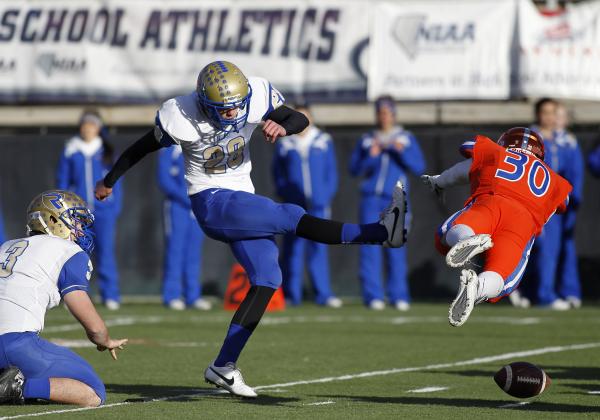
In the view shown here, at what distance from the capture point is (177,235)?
50.6 feet

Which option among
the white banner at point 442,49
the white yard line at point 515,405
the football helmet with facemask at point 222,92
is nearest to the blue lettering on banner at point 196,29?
the white banner at point 442,49

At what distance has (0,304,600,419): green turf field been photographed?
292 inches

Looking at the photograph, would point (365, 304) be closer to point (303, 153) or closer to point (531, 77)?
point (303, 153)

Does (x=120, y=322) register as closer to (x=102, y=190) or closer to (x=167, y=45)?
(x=167, y=45)

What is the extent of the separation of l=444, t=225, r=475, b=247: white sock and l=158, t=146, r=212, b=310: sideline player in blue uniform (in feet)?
25.1

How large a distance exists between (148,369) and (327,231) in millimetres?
2380

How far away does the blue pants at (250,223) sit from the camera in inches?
313

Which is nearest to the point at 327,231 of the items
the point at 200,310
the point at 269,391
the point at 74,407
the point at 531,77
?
the point at 269,391

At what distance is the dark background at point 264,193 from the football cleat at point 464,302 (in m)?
8.64

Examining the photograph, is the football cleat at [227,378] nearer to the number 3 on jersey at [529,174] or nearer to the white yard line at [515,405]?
the white yard line at [515,405]

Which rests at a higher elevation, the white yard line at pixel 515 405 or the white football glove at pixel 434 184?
the white football glove at pixel 434 184

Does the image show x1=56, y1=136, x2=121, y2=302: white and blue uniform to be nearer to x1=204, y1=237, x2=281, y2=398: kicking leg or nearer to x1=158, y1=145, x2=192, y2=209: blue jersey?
x1=158, y1=145, x2=192, y2=209: blue jersey

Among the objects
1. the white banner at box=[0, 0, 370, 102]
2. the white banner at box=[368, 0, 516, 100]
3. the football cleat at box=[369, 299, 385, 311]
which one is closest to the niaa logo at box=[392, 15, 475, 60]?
the white banner at box=[368, 0, 516, 100]

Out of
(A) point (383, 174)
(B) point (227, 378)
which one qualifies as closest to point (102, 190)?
(B) point (227, 378)
